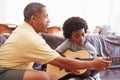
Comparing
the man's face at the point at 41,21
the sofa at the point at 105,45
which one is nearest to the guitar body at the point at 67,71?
the sofa at the point at 105,45

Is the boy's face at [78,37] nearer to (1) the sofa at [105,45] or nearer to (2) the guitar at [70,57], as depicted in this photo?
(2) the guitar at [70,57]

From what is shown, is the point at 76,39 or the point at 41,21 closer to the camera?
the point at 41,21

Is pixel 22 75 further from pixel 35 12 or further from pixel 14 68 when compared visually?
pixel 35 12

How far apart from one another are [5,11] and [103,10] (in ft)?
9.36

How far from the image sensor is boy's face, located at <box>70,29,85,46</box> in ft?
8.25

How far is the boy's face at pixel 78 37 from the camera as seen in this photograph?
2.52 m

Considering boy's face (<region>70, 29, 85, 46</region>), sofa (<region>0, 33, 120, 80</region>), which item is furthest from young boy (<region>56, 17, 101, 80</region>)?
sofa (<region>0, 33, 120, 80</region>)

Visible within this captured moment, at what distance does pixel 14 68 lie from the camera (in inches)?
75.0

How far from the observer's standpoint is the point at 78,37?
99.4 inches

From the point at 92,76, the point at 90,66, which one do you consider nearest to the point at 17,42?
the point at 90,66

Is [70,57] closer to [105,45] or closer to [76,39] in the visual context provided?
[76,39]

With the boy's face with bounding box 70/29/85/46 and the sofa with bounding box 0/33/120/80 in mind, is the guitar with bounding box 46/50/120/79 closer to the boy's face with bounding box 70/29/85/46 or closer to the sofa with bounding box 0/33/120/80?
the boy's face with bounding box 70/29/85/46

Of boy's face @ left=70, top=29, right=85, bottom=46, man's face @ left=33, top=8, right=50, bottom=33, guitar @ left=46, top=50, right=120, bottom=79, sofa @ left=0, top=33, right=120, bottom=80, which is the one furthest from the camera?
sofa @ left=0, top=33, right=120, bottom=80

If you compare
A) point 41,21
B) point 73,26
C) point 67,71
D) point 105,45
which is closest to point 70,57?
point 67,71
